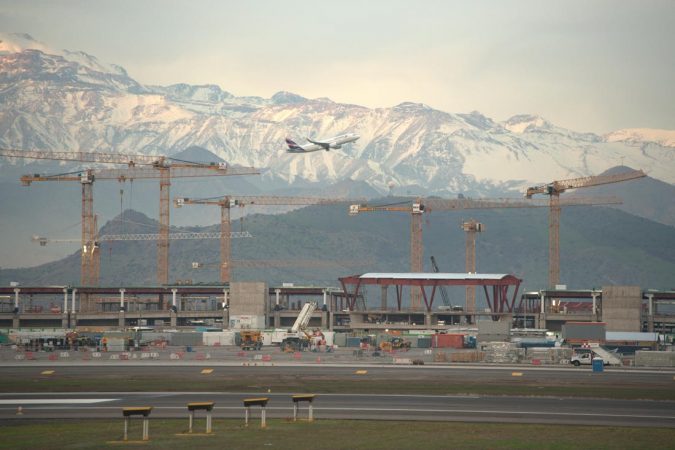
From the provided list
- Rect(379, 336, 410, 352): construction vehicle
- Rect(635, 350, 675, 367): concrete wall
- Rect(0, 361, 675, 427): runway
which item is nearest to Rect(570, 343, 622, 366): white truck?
Rect(635, 350, 675, 367): concrete wall

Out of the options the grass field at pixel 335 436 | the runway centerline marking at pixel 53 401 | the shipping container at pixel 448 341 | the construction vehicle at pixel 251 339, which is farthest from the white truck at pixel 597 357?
the construction vehicle at pixel 251 339

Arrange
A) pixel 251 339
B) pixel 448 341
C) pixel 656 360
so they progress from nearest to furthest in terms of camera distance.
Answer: pixel 656 360
pixel 251 339
pixel 448 341

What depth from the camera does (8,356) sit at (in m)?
150

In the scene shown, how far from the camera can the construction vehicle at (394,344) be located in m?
176

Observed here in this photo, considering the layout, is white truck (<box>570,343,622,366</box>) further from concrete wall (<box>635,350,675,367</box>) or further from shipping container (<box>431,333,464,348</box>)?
shipping container (<box>431,333,464,348</box>)

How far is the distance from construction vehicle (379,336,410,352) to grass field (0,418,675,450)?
10231 cm

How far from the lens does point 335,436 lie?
66.2 meters

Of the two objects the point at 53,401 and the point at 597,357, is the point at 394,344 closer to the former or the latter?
the point at 597,357

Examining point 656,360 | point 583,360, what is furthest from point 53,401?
point 656,360

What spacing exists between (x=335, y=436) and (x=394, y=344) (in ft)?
396

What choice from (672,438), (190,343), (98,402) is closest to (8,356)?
(190,343)

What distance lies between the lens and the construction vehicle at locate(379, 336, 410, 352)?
17638 cm

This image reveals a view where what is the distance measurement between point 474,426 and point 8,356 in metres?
95.5

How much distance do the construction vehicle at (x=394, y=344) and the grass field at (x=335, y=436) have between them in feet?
336
